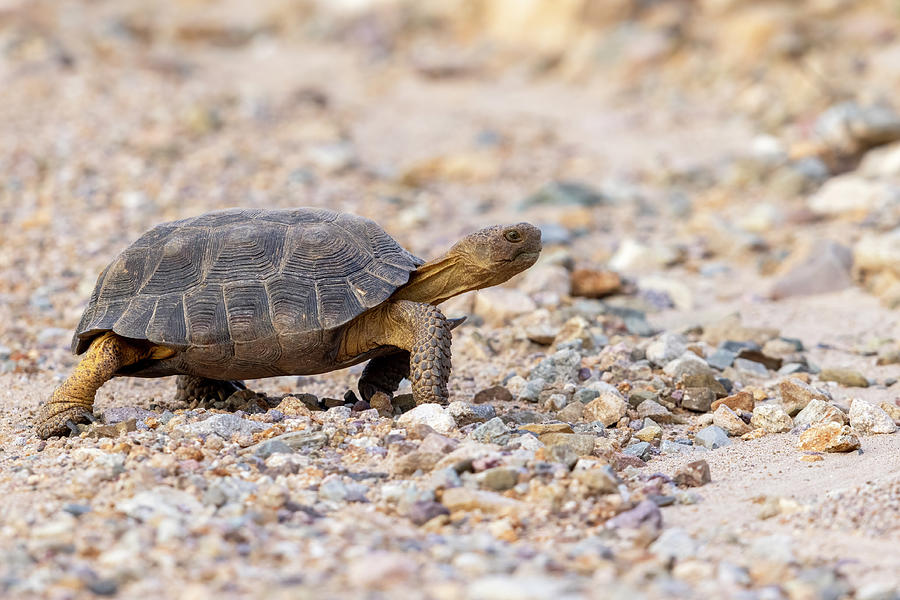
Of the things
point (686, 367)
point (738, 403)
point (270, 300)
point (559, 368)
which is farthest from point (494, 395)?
point (270, 300)

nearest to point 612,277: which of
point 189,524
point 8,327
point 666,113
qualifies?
point 8,327

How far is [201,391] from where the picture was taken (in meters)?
5.33

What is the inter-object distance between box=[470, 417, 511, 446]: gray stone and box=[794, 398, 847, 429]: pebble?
1.57 m

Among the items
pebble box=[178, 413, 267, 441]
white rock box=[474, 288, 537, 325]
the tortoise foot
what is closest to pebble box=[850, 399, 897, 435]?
white rock box=[474, 288, 537, 325]

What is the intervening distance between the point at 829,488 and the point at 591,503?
3.20 feet

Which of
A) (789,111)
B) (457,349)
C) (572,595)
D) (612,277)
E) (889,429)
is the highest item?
(789,111)

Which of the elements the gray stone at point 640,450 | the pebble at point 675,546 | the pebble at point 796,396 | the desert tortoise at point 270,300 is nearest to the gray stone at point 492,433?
the desert tortoise at point 270,300

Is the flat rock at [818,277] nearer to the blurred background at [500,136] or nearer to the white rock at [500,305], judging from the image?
the blurred background at [500,136]

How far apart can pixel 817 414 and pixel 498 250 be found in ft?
5.80

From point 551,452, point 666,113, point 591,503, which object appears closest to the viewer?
point 591,503

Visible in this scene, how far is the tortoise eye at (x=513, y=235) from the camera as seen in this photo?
4.76 metres

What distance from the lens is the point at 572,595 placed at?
2.75 meters

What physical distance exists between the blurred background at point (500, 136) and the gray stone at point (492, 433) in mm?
3075

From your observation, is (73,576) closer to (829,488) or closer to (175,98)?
(829,488)
